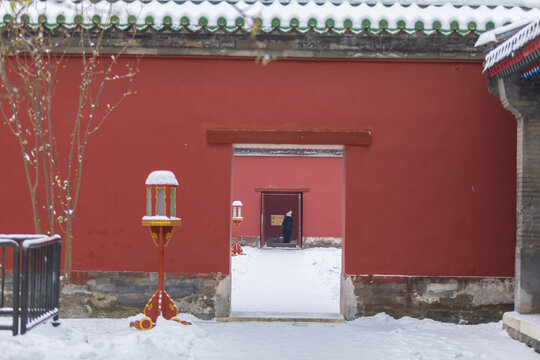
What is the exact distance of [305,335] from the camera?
21.3 feet

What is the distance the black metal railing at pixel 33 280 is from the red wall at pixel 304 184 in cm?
1316

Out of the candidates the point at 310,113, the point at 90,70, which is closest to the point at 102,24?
the point at 90,70

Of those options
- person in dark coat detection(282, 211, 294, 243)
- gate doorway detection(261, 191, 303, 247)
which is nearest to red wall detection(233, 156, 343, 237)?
gate doorway detection(261, 191, 303, 247)

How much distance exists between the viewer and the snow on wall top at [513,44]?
208 inches

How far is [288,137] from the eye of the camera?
7.18 m

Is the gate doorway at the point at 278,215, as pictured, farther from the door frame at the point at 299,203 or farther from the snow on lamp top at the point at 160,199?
the snow on lamp top at the point at 160,199

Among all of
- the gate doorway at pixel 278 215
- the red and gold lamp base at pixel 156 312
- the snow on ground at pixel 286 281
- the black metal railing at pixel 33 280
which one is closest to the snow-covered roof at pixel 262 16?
the black metal railing at pixel 33 280

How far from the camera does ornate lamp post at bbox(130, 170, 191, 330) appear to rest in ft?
20.7

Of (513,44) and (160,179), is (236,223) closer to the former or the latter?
(160,179)

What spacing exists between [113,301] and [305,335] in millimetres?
2519

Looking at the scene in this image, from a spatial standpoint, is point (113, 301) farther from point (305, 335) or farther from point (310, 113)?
point (310, 113)

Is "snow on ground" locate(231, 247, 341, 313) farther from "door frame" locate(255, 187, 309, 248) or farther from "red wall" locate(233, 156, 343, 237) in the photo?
"red wall" locate(233, 156, 343, 237)

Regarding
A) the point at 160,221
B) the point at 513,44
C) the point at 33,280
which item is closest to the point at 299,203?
the point at 160,221

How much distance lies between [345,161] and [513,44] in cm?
243
